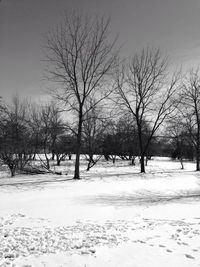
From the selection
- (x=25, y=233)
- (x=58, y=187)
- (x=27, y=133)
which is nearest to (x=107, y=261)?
(x=25, y=233)

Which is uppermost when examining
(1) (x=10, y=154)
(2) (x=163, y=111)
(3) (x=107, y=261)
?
(2) (x=163, y=111)

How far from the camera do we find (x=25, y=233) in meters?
6.25

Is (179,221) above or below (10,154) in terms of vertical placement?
below

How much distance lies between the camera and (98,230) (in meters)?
6.62

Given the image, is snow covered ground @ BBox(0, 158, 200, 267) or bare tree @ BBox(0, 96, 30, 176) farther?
bare tree @ BBox(0, 96, 30, 176)

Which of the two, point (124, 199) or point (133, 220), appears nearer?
point (133, 220)

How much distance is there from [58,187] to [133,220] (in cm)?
743

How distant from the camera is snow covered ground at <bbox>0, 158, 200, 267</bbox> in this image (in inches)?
191

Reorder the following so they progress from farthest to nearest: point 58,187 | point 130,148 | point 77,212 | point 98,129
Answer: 1. point 130,148
2. point 98,129
3. point 58,187
4. point 77,212

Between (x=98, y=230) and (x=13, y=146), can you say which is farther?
(x=13, y=146)

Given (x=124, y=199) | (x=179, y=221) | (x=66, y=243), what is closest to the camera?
(x=66, y=243)

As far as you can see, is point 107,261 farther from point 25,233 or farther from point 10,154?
point 10,154

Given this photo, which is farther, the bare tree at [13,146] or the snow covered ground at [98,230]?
the bare tree at [13,146]

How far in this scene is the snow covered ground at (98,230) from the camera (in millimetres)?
4852
